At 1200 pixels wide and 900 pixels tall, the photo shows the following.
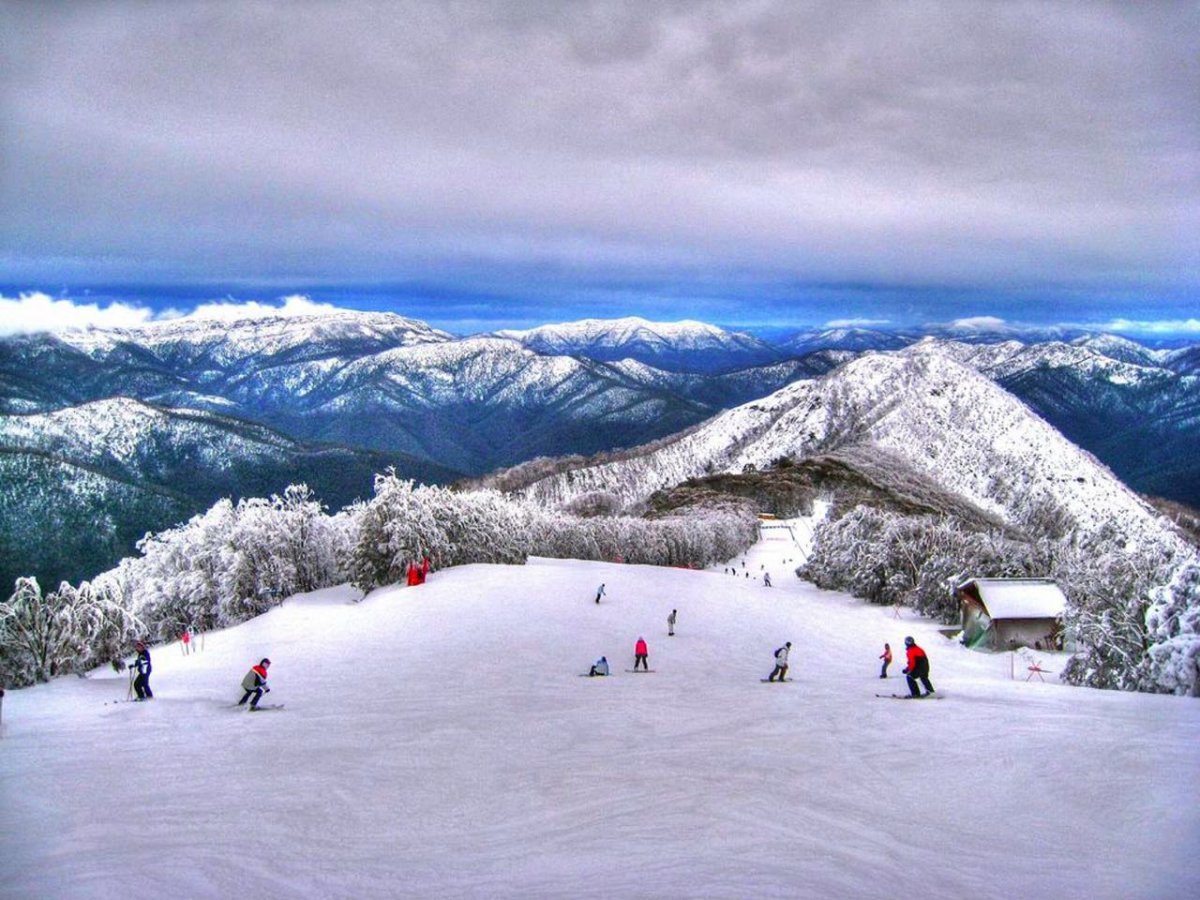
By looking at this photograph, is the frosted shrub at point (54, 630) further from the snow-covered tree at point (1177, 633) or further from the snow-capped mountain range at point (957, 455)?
the snow-capped mountain range at point (957, 455)

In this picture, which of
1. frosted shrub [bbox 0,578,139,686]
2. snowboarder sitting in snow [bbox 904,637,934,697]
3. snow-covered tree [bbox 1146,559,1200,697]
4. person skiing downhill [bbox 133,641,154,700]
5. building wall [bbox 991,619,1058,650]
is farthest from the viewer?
building wall [bbox 991,619,1058,650]

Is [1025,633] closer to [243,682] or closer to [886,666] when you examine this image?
[886,666]

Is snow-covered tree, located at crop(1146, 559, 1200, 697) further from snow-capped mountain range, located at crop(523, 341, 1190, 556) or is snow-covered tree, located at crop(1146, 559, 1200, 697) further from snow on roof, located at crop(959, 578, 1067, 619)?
snow-capped mountain range, located at crop(523, 341, 1190, 556)

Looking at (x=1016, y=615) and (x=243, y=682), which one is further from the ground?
(x=243, y=682)

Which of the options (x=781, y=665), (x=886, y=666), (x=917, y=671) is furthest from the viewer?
(x=886, y=666)

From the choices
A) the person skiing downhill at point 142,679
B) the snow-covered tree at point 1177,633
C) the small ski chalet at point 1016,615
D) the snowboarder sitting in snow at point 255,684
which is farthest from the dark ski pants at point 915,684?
the small ski chalet at point 1016,615

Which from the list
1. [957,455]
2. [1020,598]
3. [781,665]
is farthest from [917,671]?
[957,455]

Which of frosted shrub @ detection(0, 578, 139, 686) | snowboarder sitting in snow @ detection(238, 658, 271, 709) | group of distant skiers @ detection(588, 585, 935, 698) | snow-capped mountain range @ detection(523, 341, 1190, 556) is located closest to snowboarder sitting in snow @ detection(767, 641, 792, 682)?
group of distant skiers @ detection(588, 585, 935, 698)

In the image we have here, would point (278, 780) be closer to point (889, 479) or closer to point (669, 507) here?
point (669, 507)
